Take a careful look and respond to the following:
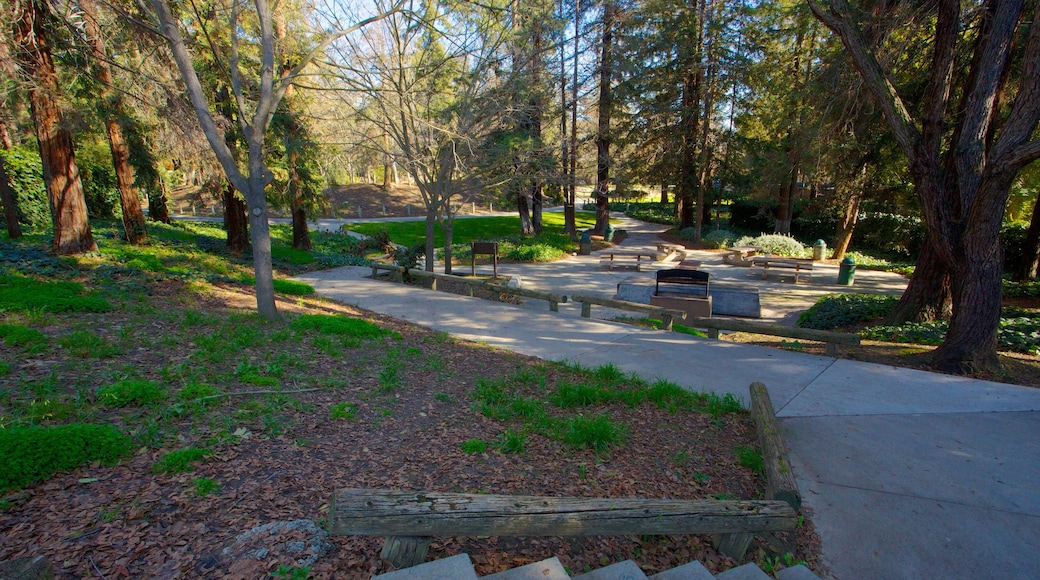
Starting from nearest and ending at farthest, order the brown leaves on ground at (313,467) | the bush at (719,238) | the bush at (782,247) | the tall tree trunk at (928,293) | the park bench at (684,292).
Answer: the brown leaves on ground at (313,467)
the tall tree trunk at (928,293)
the park bench at (684,292)
the bush at (782,247)
the bush at (719,238)

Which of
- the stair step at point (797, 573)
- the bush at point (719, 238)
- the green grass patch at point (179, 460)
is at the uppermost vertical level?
the bush at point (719, 238)

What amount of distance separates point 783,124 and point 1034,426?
13.6 meters

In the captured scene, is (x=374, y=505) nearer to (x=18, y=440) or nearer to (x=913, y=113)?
(x=18, y=440)

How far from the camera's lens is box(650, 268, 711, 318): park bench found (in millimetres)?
9977

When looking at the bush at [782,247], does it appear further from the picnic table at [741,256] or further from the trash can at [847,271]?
the trash can at [847,271]

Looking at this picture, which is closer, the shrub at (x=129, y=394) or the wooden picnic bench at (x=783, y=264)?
the shrub at (x=129, y=394)

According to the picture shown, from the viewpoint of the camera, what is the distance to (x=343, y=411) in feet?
14.2

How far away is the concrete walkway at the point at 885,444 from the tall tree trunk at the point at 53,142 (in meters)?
7.79

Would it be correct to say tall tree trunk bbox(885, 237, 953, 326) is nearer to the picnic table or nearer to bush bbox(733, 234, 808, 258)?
the picnic table

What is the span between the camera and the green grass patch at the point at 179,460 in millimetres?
3071

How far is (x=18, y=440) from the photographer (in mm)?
2893

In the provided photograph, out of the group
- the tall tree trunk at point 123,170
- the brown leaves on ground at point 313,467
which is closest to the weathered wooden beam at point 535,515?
the brown leaves on ground at point 313,467

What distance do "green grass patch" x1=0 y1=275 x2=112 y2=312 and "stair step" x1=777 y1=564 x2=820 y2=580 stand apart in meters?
8.08

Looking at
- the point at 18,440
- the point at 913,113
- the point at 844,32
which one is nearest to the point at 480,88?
the point at 844,32
